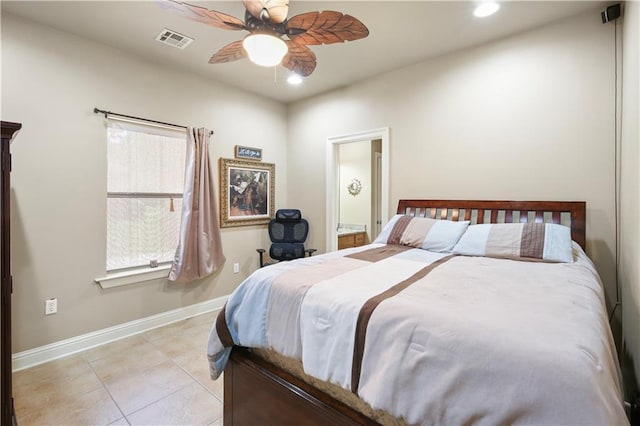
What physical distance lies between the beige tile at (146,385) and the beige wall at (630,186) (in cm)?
285

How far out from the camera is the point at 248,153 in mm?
3988

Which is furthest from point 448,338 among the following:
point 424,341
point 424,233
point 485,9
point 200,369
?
point 485,9

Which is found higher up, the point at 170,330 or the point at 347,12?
the point at 347,12

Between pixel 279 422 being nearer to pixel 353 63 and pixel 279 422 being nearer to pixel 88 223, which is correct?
pixel 88 223

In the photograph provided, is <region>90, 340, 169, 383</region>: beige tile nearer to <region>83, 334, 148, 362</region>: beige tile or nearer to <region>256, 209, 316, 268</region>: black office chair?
<region>83, 334, 148, 362</region>: beige tile

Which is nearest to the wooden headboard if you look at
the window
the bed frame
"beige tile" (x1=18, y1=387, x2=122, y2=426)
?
the bed frame

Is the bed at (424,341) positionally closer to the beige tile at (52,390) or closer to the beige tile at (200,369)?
the beige tile at (200,369)

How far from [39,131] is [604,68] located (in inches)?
178

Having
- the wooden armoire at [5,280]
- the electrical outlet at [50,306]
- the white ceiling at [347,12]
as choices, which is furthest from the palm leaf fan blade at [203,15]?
the electrical outlet at [50,306]

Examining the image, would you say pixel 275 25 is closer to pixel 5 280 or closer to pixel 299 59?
pixel 299 59

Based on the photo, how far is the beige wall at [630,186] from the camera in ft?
5.22

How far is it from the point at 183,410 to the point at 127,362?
0.93 meters

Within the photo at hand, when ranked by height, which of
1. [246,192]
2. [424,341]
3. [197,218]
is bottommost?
[424,341]

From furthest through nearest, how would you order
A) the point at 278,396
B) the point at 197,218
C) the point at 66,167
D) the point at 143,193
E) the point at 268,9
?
Result: the point at 197,218 → the point at 143,193 → the point at 66,167 → the point at 268,9 → the point at 278,396
